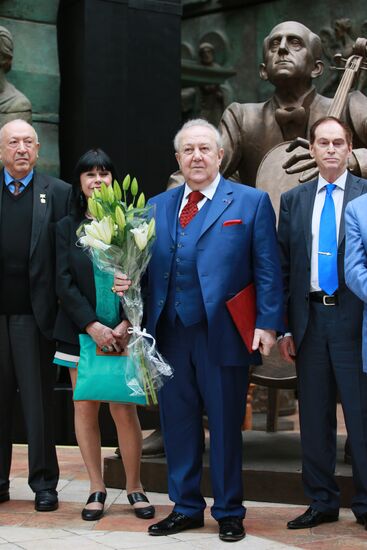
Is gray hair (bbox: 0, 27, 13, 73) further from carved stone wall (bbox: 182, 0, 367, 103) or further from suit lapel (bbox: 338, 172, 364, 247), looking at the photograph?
carved stone wall (bbox: 182, 0, 367, 103)

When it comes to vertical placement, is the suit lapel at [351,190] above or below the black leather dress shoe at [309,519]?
above

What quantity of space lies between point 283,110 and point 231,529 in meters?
2.72

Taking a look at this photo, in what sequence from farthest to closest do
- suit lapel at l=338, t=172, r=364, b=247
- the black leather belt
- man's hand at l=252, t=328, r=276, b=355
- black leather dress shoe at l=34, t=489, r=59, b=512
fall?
1. black leather dress shoe at l=34, t=489, r=59, b=512
2. suit lapel at l=338, t=172, r=364, b=247
3. the black leather belt
4. man's hand at l=252, t=328, r=276, b=355

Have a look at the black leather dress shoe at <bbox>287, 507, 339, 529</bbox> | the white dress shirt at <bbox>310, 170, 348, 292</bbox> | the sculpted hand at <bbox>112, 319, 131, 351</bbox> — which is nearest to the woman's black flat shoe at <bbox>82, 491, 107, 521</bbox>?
the sculpted hand at <bbox>112, 319, 131, 351</bbox>

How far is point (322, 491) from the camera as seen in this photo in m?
5.12

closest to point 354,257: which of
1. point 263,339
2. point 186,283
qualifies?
point 263,339

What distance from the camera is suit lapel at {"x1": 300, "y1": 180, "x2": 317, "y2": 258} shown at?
16.7 feet

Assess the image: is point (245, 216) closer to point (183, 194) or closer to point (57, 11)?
point (183, 194)

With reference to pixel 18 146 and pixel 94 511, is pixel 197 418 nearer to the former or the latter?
pixel 94 511

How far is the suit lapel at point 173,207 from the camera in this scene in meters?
5.11

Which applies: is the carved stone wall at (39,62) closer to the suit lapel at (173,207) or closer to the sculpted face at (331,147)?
the suit lapel at (173,207)

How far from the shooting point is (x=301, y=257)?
5105 mm

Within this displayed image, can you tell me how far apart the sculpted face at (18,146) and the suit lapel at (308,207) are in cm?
151

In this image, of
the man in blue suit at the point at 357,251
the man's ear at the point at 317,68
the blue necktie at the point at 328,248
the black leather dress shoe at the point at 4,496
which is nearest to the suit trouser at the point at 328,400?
the blue necktie at the point at 328,248
